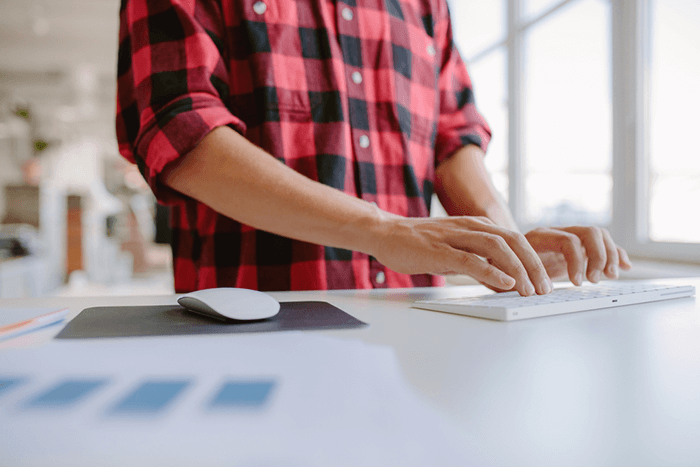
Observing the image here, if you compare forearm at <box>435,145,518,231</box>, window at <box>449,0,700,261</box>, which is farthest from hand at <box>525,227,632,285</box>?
window at <box>449,0,700,261</box>

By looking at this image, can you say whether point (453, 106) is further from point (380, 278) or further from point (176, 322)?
point (176, 322)

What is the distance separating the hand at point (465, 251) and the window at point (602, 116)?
1.50 metres

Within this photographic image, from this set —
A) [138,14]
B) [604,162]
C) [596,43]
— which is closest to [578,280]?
[138,14]

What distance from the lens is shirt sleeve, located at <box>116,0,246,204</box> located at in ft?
2.26

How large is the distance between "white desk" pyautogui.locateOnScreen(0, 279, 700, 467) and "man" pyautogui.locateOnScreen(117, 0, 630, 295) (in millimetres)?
134

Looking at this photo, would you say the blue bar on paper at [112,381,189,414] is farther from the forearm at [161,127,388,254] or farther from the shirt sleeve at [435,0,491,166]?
the shirt sleeve at [435,0,491,166]

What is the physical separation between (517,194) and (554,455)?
A: 3.08 m

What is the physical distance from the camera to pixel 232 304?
0.47m

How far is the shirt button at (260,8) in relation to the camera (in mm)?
825

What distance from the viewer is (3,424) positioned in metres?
0.22

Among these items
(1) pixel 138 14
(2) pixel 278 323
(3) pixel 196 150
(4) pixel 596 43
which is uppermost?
(4) pixel 596 43

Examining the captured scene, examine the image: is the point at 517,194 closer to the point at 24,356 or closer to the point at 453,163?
the point at 453,163

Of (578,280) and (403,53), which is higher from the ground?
(403,53)

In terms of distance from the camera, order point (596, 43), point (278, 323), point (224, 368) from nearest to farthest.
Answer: point (224, 368) → point (278, 323) → point (596, 43)
